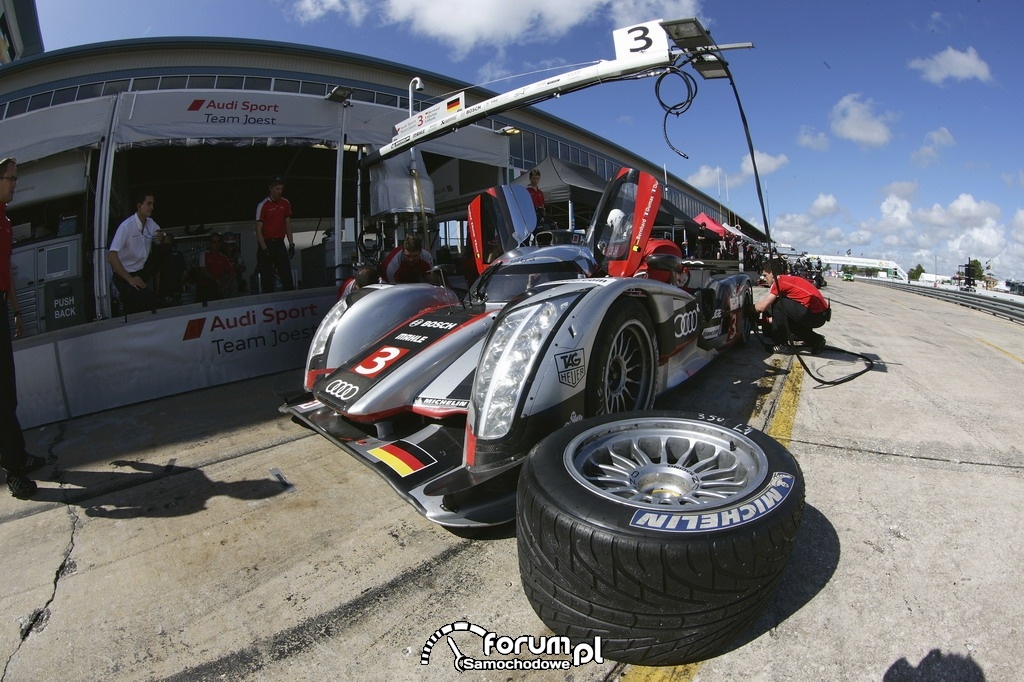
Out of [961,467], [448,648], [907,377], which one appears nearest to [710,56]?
[907,377]

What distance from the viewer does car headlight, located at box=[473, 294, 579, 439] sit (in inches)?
83.8

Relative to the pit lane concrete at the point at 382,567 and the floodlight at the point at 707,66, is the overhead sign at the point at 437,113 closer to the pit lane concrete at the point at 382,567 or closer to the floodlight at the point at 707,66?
the floodlight at the point at 707,66

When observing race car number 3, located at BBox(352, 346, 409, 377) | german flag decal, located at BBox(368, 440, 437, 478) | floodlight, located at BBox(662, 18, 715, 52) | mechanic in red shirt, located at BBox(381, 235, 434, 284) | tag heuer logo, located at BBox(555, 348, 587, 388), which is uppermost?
floodlight, located at BBox(662, 18, 715, 52)

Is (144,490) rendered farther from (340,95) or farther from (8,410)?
(340,95)

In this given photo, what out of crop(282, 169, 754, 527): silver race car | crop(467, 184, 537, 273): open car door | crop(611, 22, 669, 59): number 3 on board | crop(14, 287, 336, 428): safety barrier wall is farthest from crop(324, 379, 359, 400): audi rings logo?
crop(611, 22, 669, 59): number 3 on board

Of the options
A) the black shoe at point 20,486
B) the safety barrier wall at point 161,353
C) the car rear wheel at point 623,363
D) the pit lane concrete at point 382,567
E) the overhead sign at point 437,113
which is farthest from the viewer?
the overhead sign at point 437,113

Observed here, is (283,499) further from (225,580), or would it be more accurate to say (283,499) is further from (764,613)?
(764,613)

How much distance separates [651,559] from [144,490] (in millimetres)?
2710

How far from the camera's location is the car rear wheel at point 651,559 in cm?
135

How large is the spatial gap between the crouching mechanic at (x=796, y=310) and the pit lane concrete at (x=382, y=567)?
1649 millimetres

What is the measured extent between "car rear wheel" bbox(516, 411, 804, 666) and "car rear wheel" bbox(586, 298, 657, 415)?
0.74m

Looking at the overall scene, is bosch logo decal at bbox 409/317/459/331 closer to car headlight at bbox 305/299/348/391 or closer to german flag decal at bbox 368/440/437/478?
car headlight at bbox 305/299/348/391

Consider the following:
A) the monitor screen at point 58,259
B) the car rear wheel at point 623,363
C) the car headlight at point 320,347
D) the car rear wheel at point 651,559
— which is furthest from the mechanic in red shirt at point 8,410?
the monitor screen at point 58,259

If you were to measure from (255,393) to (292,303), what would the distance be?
1338 millimetres
